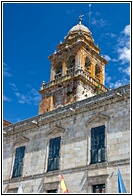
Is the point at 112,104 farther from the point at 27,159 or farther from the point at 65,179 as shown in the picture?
the point at 27,159

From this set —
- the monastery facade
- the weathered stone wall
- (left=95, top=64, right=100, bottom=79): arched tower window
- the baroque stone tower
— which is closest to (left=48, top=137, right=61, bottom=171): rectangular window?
the monastery facade

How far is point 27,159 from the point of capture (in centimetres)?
2173

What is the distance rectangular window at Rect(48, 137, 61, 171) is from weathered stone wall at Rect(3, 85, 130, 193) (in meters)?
0.32

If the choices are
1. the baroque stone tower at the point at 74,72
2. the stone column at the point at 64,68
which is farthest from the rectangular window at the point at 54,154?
the stone column at the point at 64,68

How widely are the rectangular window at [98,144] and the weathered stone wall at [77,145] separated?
0.27 m

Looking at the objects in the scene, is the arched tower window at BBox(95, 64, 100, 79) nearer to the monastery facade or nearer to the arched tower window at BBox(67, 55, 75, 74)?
the arched tower window at BBox(67, 55, 75, 74)

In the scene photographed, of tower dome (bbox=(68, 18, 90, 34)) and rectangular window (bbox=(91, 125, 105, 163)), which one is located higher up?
tower dome (bbox=(68, 18, 90, 34))

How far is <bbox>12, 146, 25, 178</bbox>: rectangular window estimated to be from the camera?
862 inches

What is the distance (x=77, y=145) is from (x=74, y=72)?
1521cm

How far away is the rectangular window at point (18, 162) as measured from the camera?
862 inches

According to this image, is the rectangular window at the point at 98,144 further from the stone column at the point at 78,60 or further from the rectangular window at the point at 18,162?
the stone column at the point at 78,60

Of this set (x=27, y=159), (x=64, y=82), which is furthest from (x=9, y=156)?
(x=64, y=82)

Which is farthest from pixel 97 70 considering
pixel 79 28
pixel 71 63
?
pixel 79 28

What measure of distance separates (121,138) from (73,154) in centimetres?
346
